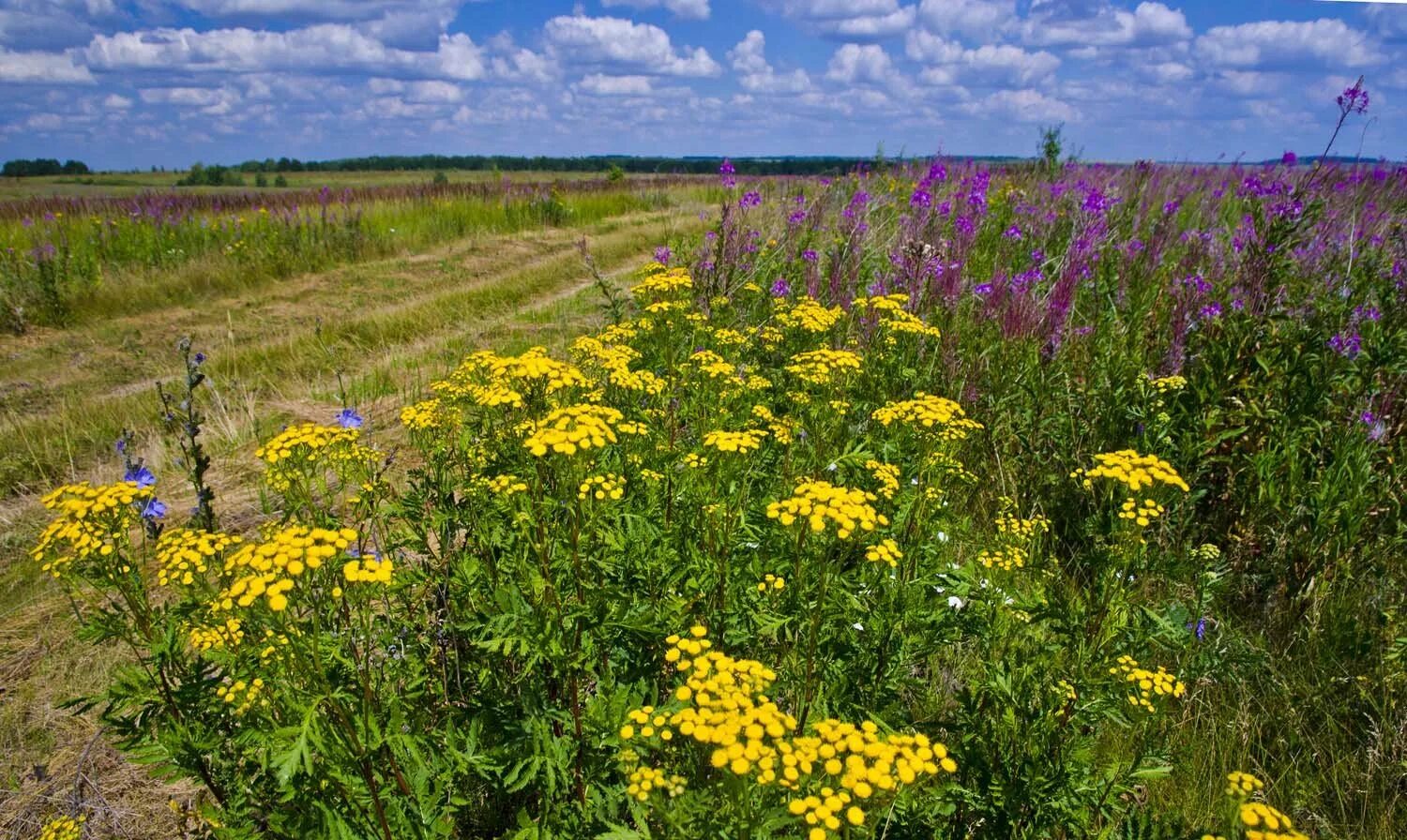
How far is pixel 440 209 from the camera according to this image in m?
17.7

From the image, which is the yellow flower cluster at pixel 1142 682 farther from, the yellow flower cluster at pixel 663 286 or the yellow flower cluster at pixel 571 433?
the yellow flower cluster at pixel 663 286

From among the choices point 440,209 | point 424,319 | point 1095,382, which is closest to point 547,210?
point 440,209

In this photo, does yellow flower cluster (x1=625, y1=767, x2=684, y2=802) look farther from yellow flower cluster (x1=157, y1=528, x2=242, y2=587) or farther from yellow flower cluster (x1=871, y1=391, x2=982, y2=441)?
yellow flower cluster (x1=871, y1=391, x2=982, y2=441)

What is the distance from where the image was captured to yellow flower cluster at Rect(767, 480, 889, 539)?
6.40 ft

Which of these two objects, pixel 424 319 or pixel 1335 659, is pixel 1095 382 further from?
pixel 424 319

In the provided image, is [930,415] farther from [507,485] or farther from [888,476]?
[507,485]

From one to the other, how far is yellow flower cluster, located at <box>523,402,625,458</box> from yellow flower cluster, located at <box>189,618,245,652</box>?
104cm

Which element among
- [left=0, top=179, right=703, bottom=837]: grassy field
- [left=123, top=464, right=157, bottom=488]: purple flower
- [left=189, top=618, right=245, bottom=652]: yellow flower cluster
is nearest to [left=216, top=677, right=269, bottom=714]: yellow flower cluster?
[left=189, top=618, right=245, bottom=652]: yellow flower cluster

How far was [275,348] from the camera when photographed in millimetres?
8719

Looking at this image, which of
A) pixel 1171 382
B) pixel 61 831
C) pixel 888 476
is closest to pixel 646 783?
pixel 888 476

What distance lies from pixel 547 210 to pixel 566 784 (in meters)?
19.4

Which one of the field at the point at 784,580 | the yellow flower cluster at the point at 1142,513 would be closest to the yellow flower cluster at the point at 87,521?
the field at the point at 784,580

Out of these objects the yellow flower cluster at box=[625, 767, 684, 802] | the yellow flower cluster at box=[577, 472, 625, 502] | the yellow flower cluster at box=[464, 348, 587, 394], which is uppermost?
the yellow flower cluster at box=[464, 348, 587, 394]

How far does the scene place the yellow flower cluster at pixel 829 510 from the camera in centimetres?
195
